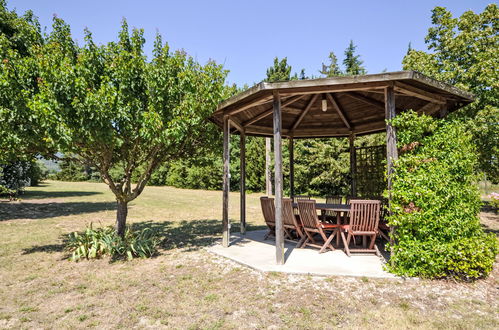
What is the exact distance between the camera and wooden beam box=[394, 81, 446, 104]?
16.5 feet

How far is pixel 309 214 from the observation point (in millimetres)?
5777

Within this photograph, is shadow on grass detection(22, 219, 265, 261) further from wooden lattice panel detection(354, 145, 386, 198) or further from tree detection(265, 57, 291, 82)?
tree detection(265, 57, 291, 82)

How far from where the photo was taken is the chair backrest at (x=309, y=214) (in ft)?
18.6

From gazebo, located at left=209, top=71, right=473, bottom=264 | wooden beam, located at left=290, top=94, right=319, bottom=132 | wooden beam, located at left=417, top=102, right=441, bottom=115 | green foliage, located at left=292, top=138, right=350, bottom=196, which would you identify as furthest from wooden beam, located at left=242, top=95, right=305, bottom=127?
green foliage, located at left=292, top=138, right=350, bottom=196

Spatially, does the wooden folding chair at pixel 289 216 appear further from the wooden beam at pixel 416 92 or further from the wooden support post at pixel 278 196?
the wooden beam at pixel 416 92

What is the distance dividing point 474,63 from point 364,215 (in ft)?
29.9

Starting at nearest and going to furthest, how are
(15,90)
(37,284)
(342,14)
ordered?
(37,284), (15,90), (342,14)

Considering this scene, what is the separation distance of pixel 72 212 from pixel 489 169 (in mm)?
17688

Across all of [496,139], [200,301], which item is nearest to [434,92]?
[496,139]

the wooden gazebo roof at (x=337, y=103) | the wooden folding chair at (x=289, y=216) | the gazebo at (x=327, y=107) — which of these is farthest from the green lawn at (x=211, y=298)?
the wooden gazebo roof at (x=337, y=103)

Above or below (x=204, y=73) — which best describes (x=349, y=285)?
below

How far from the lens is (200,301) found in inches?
151

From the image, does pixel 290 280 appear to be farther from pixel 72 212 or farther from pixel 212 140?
pixel 72 212

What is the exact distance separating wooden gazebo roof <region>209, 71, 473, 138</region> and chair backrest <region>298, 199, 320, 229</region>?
2168 millimetres
